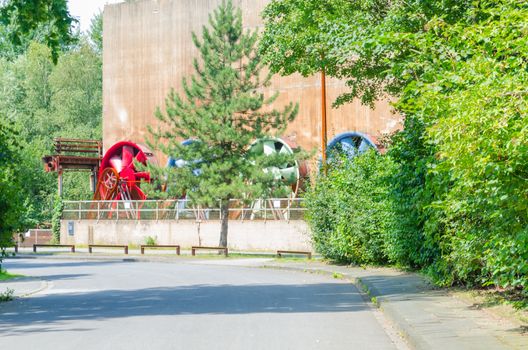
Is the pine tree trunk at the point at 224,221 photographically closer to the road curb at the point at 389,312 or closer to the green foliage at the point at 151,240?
the green foliage at the point at 151,240

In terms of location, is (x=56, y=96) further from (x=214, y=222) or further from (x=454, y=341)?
(x=454, y=341)

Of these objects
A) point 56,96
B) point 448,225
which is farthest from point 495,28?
point 56,96

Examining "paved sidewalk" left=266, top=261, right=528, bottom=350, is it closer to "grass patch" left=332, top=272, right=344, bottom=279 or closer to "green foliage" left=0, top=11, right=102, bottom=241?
"grass patch" left=332, top=272, right=344, bottom=279

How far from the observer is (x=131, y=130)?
66000mm

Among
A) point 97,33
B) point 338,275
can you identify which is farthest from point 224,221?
point 97,33

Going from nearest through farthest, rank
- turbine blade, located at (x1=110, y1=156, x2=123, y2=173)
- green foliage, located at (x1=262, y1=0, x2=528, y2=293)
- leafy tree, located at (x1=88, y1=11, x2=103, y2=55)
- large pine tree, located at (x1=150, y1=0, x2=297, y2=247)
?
green foliage, located at (x1=262, y1=0, x2=528, y2=293) < large pine tree, located at (x1=150, y1=0, x2=297, y2=247) < turbine blade, located at (x1=110, y1=156, x2=123, y2=173) < leafy tree, located at (x1=88, y1=11, x2=103, y2=55)

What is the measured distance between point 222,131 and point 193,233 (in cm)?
931

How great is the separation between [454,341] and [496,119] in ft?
9.23

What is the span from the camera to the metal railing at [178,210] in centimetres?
4881

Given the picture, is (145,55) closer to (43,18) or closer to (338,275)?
(338,275)

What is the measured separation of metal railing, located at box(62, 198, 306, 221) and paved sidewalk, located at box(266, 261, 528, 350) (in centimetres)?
2590

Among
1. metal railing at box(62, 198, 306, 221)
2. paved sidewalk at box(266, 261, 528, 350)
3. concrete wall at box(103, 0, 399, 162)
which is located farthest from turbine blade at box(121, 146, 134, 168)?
paved sidewalk at box(266, 261, 528, 350)

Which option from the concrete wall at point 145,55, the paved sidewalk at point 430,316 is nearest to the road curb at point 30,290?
the paved sidewalk at point 430,316

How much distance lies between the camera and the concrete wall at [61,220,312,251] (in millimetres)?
48156
